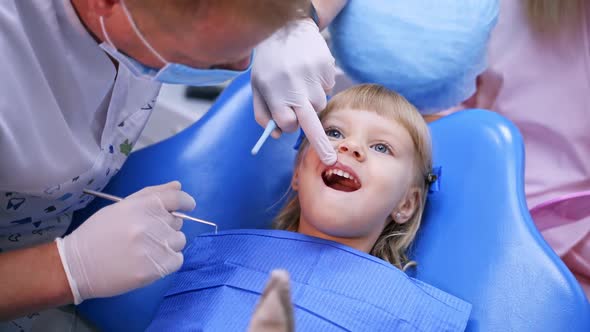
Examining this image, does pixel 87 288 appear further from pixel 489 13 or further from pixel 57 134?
pixel 489 13

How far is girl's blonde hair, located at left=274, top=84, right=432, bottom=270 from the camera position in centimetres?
133

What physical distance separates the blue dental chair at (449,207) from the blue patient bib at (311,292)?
10cm

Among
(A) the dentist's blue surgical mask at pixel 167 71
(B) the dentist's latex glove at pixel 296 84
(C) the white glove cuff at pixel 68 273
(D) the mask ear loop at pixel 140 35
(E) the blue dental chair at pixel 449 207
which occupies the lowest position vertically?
(E) the blue dental chair at pixel 449 207

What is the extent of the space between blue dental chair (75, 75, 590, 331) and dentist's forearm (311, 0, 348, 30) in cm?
29

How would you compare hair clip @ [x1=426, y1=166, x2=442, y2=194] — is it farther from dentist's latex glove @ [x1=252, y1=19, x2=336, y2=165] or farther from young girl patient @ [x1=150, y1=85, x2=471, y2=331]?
dentist's latex glove @ [x1=252, y1=19, x2=336, y2=165]

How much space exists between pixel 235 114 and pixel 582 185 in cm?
94

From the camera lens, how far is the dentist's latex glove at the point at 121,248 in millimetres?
1010

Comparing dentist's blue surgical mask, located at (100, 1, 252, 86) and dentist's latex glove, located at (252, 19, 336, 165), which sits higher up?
dentist's blue surgical mask, located at (100, 1, 252, 86)

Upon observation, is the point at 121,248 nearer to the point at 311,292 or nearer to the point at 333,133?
the point at 311,292

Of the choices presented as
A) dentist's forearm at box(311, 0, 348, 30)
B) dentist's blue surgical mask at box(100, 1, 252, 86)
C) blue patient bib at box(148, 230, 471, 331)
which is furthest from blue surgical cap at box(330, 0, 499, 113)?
dentist's blue surgical mask at box(100, 1, 252, 86)

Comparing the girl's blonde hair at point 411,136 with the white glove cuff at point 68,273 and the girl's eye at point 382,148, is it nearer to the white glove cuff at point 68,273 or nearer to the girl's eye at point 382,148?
the girl's eye at point 382,148

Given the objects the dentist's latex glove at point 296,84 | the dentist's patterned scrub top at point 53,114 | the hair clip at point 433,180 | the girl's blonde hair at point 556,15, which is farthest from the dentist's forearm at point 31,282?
the girl's blonde hair at point 556,15

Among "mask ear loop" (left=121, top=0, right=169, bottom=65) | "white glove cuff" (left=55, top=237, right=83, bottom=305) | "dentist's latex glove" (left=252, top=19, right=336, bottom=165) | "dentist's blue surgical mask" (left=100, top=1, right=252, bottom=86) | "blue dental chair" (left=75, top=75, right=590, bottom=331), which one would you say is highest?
"mask ear loop" (left=121, top=0, right=169, bottom=65)

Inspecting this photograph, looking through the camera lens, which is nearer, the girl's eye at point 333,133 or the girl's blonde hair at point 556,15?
the girl's eye at point 333,133
